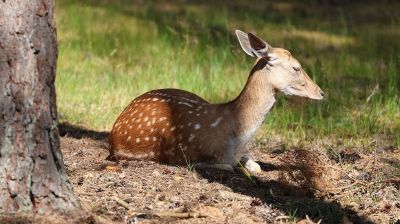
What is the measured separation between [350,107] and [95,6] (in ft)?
18.2

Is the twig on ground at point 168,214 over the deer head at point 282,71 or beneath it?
beneath

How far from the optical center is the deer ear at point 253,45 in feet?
22.7

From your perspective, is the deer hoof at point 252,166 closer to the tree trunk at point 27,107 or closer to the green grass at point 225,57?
the green grass at point 225,57

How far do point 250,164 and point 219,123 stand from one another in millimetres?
376

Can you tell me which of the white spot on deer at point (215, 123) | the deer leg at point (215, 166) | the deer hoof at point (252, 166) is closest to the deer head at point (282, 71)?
the white spot on deer at point (215, 123)

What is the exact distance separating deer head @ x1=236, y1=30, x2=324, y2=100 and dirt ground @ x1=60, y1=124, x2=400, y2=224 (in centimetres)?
50

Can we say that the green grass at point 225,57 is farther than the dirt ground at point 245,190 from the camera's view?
Yes

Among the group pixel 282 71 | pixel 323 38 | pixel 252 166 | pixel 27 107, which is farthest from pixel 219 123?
pixel 323 38

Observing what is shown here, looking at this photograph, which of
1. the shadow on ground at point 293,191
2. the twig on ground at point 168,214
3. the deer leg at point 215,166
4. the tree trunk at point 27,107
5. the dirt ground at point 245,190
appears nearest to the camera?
the tree trunk at point 27,107

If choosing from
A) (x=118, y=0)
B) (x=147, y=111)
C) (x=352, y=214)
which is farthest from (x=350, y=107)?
(x=118, y=0)

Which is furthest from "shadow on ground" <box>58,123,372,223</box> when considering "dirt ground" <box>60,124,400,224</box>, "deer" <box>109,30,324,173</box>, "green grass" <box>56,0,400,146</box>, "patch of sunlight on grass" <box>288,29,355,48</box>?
"patch of sunlight on grass" <box>288,29,355,48</box>

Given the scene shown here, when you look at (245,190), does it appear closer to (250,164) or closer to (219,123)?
(250,164)

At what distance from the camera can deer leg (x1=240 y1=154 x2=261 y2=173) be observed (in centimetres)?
693

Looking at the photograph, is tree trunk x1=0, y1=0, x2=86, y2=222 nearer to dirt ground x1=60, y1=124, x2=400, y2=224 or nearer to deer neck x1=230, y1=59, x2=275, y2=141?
dirt ground x1=60, y1=124, x2=400, y2=224
